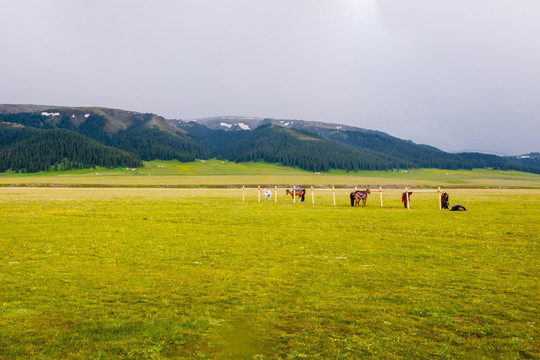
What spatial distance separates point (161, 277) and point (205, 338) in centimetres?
526

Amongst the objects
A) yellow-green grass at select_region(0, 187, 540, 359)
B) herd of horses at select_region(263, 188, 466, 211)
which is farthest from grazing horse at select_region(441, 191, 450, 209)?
yellow-green grass at select_region(0, 187, 540, 359)

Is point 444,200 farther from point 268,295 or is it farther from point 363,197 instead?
point 268,295

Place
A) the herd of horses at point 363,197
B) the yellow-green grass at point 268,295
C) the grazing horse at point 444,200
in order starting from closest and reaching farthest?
the yellow-green grass at point 268,295, the herd of horses at point 363,197, the grazing horse at point 444,200

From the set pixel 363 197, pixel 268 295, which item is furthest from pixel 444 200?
pixel 268 295

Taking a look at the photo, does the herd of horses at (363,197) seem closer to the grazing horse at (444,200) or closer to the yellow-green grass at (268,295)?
the grazing horse at (444,200)

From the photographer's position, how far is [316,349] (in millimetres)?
7699

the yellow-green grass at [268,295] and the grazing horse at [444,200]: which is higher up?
the grazing horse at [444,200]

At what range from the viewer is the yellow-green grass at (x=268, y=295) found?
7855 millimetres

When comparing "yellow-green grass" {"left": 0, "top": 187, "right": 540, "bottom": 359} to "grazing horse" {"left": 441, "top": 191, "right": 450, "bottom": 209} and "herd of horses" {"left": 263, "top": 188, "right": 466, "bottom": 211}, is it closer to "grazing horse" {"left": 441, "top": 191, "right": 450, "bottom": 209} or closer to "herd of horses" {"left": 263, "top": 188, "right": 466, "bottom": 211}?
"herd of horses" {"left": 263, "top": 188, "right": 466, "bottom": 211}

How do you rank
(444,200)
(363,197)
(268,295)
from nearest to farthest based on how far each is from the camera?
(268,295)
(444,200)
(363,197)

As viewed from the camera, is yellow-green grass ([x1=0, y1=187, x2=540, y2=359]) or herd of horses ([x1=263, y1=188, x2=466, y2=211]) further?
herd of horses ([x1=263, y1=188, x2=466, y2=211])

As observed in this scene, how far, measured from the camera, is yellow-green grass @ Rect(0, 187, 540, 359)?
25.8 ft

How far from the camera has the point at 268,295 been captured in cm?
1096

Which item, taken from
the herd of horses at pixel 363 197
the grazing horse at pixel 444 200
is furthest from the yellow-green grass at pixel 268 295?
the grazing horse at pixel 444 200
